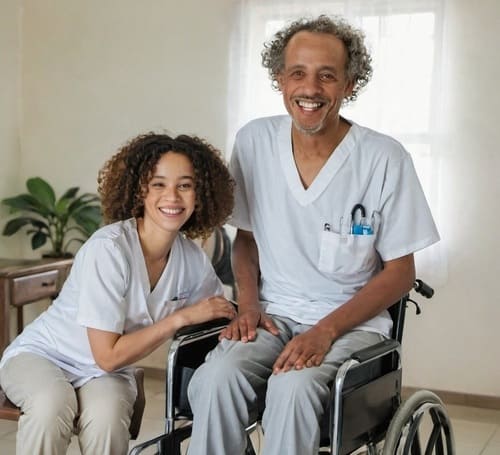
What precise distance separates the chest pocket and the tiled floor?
Result: 4.50 feet

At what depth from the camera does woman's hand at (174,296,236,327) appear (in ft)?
6.63

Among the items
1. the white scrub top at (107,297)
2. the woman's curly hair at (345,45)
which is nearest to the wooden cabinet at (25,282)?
the white scrub top at (107,297)

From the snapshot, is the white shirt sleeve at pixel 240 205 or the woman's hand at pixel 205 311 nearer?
the woman's hand at pixel 205 311

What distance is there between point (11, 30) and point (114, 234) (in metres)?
2.53

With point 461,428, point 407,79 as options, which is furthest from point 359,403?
Answer: point 407,79

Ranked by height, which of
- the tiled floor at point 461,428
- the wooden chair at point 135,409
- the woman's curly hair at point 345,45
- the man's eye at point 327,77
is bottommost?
the tiled floor at point 461,428

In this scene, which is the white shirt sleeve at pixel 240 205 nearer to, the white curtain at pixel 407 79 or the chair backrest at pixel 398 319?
the chair backrest at pixel 398 319

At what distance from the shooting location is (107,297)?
6.49 ft

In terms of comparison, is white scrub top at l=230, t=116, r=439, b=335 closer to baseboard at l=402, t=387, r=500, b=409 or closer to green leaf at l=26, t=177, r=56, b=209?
baseboard at l=402, t=387, r=500, b=409

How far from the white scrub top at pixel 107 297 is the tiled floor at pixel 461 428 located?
1120mm

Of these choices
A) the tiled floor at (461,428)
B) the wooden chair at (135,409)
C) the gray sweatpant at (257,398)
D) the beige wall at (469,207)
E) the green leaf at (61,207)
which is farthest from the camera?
the green leaf at (61,207)

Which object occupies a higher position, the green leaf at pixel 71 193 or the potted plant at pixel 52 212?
the green leaf at pixel 71 193

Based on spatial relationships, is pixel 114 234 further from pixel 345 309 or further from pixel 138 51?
pixel 138 51

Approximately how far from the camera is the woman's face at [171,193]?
2.08 meters
